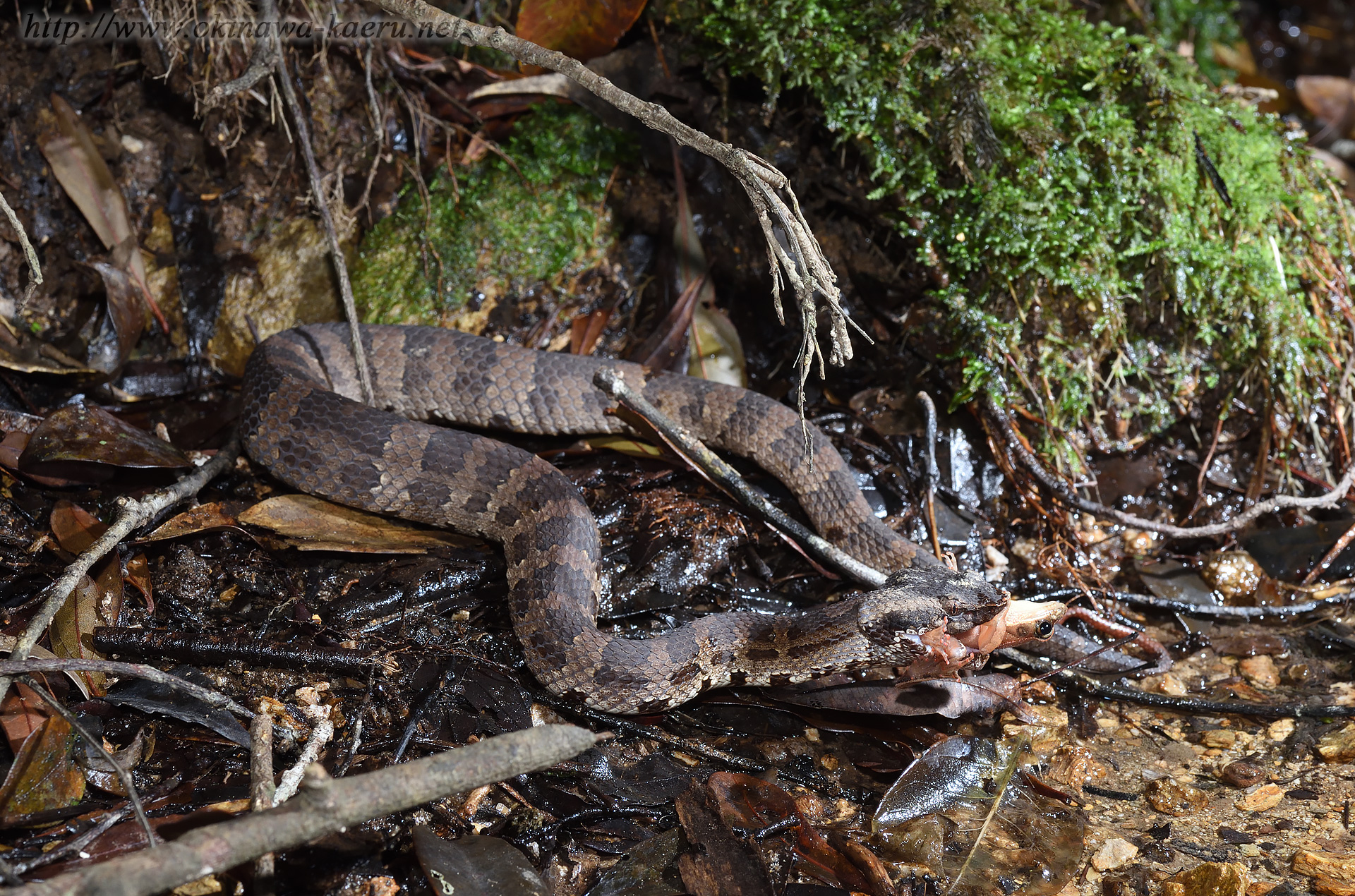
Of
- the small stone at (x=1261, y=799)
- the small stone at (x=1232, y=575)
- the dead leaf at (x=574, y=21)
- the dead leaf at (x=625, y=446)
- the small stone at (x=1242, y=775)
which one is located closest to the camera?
the small stone at (x=1261, y=799)

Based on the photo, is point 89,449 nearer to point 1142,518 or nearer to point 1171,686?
point 1171,686

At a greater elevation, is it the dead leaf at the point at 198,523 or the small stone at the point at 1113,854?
the dead leaf at the point at 198,523

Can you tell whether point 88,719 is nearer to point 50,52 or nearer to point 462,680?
point 462,680

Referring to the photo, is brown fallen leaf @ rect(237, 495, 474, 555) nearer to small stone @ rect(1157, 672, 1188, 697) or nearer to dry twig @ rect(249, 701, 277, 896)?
dry twig @ rect(249, 701, 277, 896)

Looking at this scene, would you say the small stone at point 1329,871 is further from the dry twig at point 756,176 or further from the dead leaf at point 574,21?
the dead leaf at point 574,21

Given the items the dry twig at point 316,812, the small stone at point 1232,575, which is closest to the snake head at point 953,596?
the small stone at point 1232,575

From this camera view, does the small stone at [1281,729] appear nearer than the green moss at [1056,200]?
Yes

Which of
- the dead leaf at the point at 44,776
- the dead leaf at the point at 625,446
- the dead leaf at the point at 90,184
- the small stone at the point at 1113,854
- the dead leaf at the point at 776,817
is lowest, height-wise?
the dead leaf at the point at 44,776
